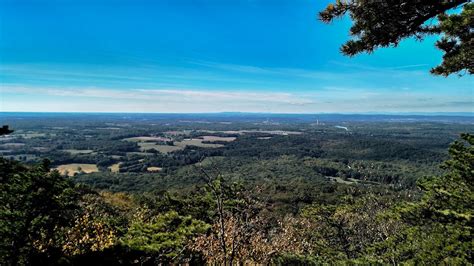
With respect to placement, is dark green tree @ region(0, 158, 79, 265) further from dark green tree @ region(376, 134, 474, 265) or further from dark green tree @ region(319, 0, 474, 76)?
dark green tree @ region(376, 134, 474, 265)

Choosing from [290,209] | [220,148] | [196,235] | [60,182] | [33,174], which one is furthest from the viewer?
[220,148]

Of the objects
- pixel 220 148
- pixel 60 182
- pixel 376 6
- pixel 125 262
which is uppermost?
pixel 376 6

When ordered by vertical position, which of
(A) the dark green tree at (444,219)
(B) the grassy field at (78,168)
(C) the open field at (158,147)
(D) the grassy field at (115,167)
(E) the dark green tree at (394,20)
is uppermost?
(E) the dark green tree at (394,20)

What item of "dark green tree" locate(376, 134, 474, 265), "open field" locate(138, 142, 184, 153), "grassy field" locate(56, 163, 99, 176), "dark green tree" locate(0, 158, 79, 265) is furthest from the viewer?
"open field" locate(138, 142, 184, 153)

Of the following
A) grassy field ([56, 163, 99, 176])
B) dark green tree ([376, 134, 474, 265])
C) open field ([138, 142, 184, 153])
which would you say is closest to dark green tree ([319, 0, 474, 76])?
dark green tree ([376, 134, 474, 265])

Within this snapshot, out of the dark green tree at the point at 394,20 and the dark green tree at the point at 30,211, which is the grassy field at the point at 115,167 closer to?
the dark green tree at the point at 30,211

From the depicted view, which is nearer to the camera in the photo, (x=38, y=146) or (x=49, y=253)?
(x=49, y=253)

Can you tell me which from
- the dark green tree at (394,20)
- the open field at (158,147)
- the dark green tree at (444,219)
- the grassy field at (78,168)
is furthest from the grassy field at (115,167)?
the dark green tree at (394,20)

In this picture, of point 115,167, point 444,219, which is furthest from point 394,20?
point 115,167

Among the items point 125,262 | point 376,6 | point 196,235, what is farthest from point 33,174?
point 376,6

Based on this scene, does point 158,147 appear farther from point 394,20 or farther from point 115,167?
point 394,20

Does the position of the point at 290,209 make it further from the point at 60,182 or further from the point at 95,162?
the point at 95,162
